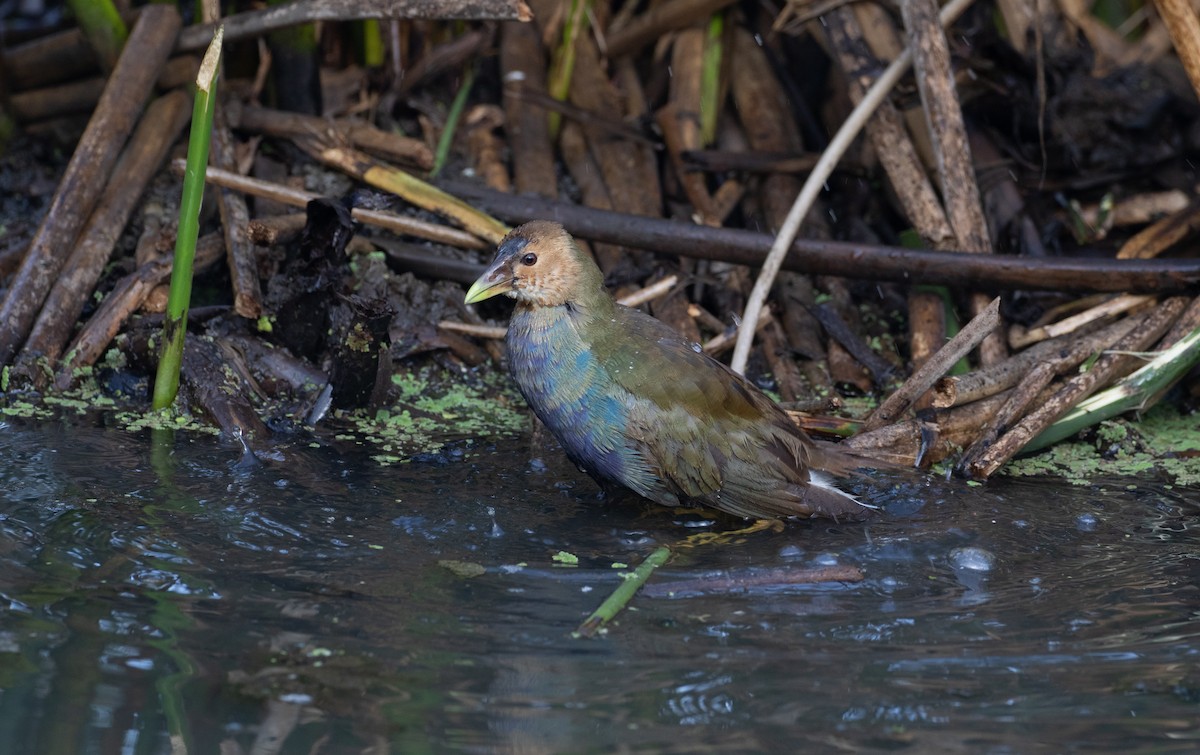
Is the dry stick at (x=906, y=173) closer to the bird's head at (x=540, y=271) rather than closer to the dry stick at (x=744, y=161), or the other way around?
the dry stick at (x=744, y=161)

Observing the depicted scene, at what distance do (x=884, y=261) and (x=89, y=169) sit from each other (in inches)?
102

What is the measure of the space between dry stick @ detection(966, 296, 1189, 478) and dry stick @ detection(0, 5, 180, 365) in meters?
2.84

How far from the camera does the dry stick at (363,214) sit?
13.2 feet

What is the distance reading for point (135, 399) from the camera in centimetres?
369

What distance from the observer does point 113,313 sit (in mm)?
3771

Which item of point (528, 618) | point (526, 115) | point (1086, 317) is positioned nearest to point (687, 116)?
point (526, 115)

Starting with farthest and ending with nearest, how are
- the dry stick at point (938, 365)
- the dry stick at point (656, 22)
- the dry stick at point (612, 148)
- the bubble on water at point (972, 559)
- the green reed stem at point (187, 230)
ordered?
1. the dry stick at point (656, 22)
2. the dry stick at point (612, 148)
3. the dry stick at point (938, 365)
4. the green reed stem at point (187, 230)
5. the bubble on water at point (972, 559)

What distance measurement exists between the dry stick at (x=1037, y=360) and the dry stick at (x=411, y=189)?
164cm

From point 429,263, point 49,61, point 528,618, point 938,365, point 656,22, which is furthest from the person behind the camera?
point 656,22

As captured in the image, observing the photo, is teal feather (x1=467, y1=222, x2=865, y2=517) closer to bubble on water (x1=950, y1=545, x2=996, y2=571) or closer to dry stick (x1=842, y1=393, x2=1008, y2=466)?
dry stick (x1=842, y1=393, x2=1008, y2=466)

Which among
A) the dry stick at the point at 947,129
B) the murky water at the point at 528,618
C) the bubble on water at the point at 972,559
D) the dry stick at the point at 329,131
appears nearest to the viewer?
the murky water at the point at 528,618

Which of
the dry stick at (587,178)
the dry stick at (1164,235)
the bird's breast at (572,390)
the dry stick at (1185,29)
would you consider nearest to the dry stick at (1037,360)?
the dry stick at (1164,235)

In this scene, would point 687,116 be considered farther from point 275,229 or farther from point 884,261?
point 275,229

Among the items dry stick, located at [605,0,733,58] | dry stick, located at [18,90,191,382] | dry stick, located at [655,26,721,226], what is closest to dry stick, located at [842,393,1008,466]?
dry stick, located at [655,26,721,226]
